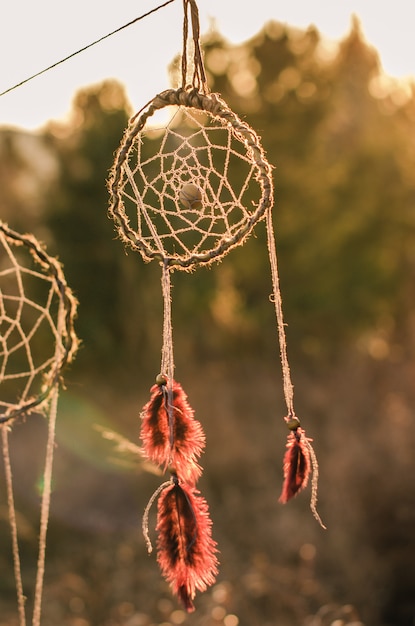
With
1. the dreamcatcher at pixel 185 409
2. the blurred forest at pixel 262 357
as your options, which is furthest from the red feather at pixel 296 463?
the blurred forest at pixel 262 357

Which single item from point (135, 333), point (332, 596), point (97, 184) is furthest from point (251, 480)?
point (97, 184)

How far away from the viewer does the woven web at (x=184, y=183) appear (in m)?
0.99

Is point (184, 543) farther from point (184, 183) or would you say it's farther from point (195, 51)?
point (195, 51)

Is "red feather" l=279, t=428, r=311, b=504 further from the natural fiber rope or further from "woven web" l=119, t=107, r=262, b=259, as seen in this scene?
"woven web" l=119, t=107, r=262, b=259

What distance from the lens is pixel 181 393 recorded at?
96cm

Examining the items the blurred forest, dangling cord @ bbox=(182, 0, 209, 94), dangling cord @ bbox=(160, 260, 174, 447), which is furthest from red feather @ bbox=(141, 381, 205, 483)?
the blurred forest

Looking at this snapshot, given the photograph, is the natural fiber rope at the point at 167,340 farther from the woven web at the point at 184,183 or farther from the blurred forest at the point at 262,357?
the blurred forest at the point at 262,357

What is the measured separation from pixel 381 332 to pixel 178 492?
8.15 m

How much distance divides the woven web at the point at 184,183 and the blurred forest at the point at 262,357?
679 mm

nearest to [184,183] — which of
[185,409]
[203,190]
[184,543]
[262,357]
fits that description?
[203,190]

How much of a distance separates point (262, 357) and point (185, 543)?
715 centimetres

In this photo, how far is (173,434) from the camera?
3.03 feet

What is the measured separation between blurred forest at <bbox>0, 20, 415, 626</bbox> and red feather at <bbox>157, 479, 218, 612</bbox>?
5.63 ft

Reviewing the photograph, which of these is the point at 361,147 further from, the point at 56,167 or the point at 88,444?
the point at 88,444
